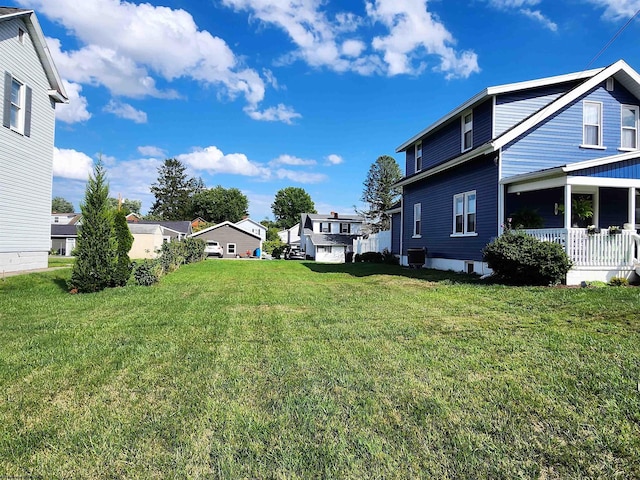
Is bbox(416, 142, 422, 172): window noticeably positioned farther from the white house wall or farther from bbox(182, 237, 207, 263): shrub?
the white house wall

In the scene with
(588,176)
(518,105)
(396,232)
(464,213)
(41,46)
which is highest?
(41,46)

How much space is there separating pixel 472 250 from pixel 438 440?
11844 millimetres

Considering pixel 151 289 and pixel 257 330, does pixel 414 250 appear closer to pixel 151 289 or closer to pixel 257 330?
pixel 151 289

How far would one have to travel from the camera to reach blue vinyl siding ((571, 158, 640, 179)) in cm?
1012

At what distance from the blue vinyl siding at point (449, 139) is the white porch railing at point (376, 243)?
643 cm

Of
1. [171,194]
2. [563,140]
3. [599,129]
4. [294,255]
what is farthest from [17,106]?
[171,194]

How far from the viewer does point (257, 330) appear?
18.6 ft

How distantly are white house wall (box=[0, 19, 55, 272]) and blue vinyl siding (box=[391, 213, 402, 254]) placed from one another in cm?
1605

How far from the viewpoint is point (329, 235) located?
40.1 m

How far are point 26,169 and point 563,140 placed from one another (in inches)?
678

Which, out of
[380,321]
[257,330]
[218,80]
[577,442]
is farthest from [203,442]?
[218,80]

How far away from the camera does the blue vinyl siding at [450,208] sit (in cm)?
1265

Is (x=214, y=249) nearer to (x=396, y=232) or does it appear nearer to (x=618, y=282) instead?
(x=396, y=232)

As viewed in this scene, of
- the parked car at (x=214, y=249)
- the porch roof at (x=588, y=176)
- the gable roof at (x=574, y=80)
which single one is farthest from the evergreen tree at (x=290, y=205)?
the porch roof at (x=588, y=176)
